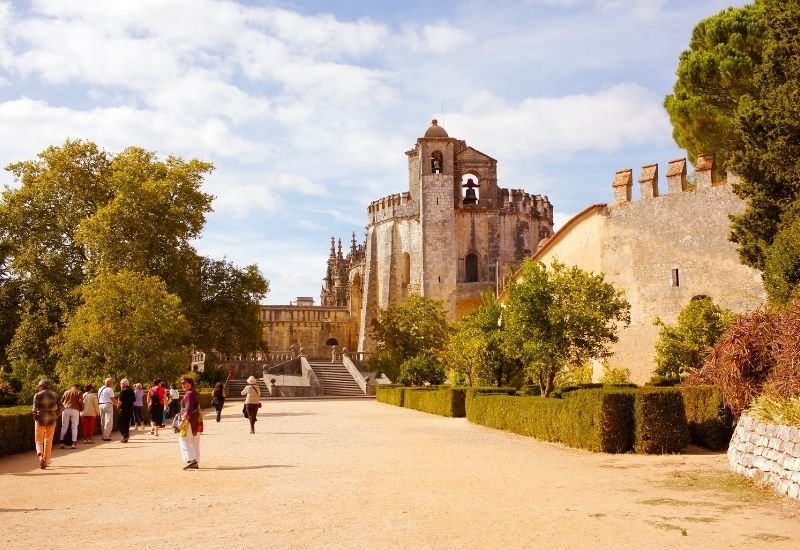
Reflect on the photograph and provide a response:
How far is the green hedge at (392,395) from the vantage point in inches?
1377

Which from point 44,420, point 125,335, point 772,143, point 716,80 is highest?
point 716,80

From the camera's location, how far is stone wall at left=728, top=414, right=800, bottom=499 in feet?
30.3

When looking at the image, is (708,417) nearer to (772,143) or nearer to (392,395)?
(772,143)

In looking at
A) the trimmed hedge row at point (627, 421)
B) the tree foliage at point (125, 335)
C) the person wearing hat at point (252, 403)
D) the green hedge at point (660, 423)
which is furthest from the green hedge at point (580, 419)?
the tree foliage at point (125, 335)

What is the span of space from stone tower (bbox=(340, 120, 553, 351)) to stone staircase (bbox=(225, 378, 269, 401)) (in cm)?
1396

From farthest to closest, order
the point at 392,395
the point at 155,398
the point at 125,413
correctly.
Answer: the point at 392,395, the point at 155,398, the point at 125,413

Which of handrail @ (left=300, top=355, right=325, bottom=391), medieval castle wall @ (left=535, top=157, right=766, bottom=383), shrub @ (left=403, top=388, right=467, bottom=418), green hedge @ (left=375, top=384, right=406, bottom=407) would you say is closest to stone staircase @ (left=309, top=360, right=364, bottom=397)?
handrail @ (left=300, top=355, right=325, bottom=391)

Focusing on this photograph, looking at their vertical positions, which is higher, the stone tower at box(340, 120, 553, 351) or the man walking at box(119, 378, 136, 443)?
the stone tower at box(340, 120, 553, 351)

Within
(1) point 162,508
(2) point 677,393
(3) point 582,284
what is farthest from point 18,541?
(3) point 582,284

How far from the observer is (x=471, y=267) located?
62.2 m

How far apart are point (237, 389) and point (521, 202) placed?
26.0 m

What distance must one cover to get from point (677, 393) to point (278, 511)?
815 centimetres

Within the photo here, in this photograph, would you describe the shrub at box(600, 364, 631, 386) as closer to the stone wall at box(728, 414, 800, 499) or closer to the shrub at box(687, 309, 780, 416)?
the shrub at box(687, 309, 780, 416)

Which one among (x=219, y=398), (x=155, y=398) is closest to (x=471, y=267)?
(x=219, y=398)
